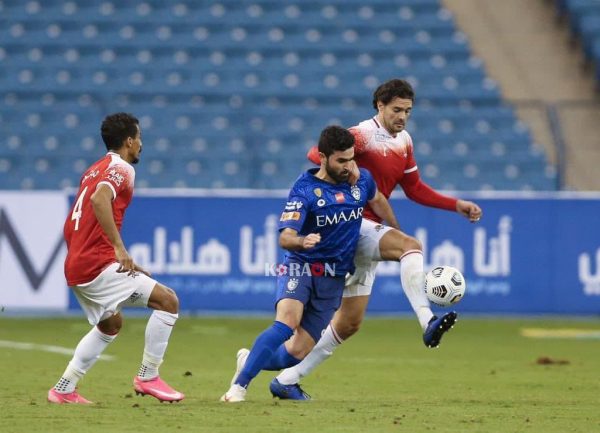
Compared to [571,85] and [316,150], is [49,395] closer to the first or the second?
[316,150]

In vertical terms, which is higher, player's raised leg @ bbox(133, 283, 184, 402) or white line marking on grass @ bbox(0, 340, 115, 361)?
player's raised leg @ bbox(133, 283, 184, 402)

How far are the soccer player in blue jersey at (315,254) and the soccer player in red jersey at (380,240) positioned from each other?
8.8 inches

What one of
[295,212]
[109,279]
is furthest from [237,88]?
[295,212]

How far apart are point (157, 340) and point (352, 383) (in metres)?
2.34

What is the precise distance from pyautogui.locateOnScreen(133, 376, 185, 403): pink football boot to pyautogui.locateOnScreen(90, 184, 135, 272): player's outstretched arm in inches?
34.1

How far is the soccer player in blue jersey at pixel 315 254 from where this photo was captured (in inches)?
337

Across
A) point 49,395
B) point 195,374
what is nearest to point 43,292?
point 195,374

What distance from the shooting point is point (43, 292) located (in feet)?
54.0

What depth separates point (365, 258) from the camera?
30.2ft

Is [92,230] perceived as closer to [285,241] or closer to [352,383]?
[285,241]

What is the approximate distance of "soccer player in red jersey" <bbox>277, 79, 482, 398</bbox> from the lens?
9.10 meters

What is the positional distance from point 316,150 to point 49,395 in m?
2.43

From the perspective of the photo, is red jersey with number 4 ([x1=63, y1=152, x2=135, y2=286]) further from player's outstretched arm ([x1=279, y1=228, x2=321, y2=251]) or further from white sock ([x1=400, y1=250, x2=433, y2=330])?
white sock ([x1=400, y1=250, x2=433, y2=330])

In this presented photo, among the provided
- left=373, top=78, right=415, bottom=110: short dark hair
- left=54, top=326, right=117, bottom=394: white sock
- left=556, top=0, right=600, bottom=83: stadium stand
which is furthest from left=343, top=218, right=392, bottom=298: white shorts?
left=556, top=0, right=600, bottom=83: stadium stand
